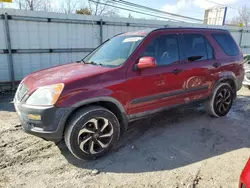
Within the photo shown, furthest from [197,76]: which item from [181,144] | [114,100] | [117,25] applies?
[117,25]

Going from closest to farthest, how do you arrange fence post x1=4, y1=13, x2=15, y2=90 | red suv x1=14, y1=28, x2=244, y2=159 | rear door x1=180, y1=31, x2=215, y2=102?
red suv x1=14, y1=28, x2=244, y2=159 < rear door x1=180, y1=31, x2=215, y2=102 < fence post x1=4, y1=13, x2=15, y2=90

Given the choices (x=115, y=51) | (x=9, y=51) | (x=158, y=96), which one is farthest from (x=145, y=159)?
(x=9, y=51)

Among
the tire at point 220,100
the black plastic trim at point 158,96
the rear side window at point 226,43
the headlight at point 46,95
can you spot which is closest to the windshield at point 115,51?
the black plastic trim at point 158,96

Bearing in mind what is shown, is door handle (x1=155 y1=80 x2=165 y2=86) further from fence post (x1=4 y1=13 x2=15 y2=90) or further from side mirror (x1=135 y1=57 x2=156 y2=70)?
fence post (x1=4 y1=13 x2=15 y2=90)

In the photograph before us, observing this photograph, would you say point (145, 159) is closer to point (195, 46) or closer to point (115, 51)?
point (115, 51)

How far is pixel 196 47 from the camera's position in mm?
4070

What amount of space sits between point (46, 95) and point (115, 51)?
1.46 m

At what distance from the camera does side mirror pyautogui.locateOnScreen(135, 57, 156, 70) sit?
306 centimetres

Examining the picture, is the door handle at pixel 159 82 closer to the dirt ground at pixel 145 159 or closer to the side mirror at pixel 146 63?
the side mirror at pixel 146 63

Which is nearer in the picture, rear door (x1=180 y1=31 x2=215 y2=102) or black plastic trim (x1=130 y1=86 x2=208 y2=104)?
black plastic trim (x1=130 y1=86 x2=208 y2=104)

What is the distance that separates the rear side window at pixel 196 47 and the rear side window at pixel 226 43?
1.23 ft

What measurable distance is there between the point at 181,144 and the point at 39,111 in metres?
2.28

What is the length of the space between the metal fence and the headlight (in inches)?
198

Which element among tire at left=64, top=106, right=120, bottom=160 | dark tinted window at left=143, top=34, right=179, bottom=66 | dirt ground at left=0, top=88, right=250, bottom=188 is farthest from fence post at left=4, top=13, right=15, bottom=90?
dark tinted window at left=143, top=34, right=179, bottom=66
